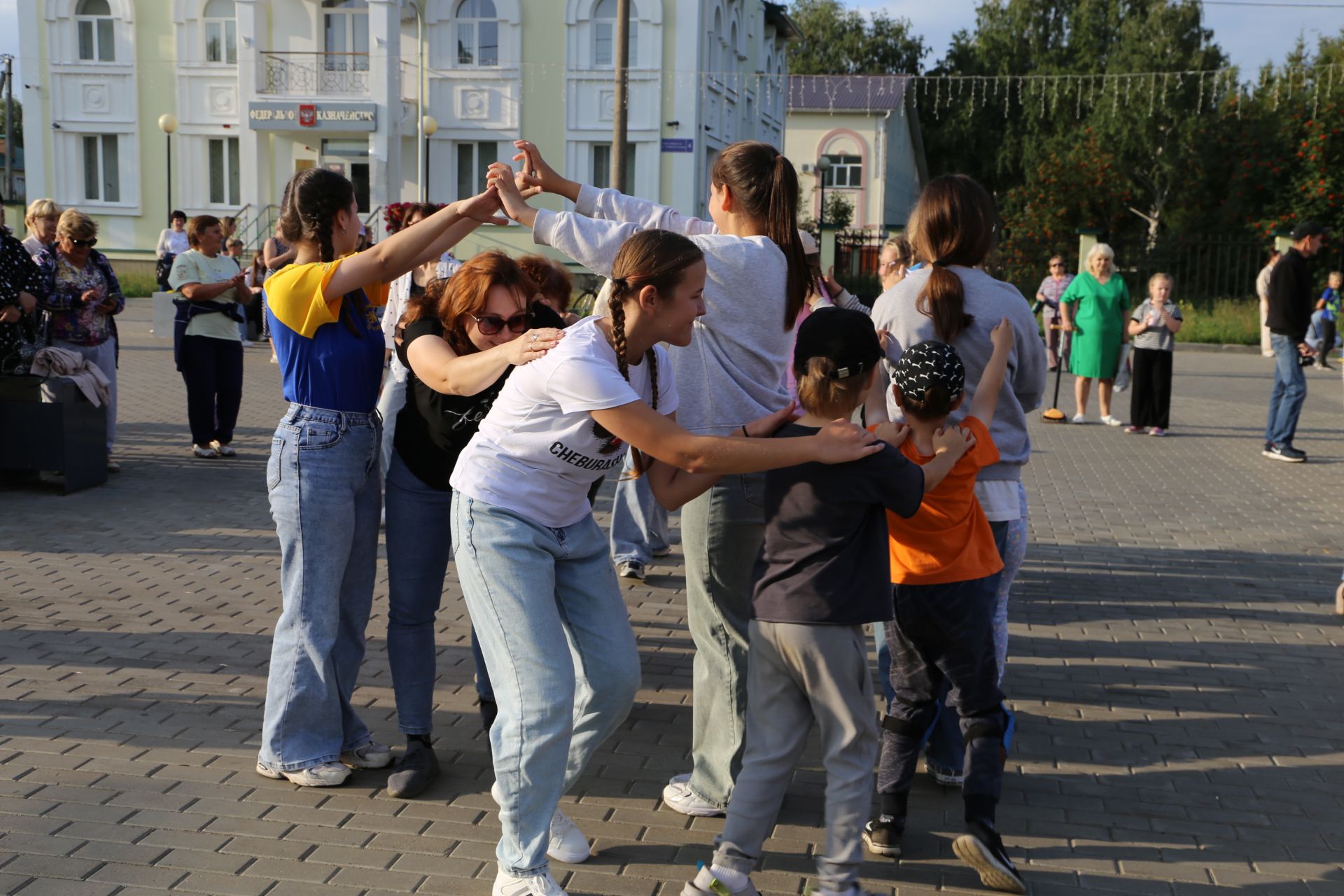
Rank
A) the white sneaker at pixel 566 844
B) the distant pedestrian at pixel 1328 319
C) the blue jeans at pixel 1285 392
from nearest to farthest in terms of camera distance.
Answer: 1. the white sneaker at pixel 566 844
2. the blue jeans at pixel 1285 392
3. the distant pedestrian at pixel 1328 319

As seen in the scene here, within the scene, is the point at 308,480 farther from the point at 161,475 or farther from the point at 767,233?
the point at 161,475

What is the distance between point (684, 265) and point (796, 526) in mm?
717

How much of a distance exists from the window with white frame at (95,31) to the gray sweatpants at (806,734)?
3700 cm

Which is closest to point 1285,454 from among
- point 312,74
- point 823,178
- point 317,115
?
point 317,115

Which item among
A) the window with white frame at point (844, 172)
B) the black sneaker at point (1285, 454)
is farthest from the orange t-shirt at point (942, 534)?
the window with white frame at point (844, 172)

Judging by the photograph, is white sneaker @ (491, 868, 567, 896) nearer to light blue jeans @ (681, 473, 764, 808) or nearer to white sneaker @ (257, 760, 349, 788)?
light blue jeans @ (681, 473, 764, 808)

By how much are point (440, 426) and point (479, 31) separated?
32430mm

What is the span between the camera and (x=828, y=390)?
3.34 m

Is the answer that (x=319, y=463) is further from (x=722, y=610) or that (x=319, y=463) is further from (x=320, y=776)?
(x=722, y=610)

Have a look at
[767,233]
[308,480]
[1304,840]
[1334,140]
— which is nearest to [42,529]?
[308,480]

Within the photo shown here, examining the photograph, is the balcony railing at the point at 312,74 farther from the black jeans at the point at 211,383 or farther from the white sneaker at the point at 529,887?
the white sneaker at the point at 529,887

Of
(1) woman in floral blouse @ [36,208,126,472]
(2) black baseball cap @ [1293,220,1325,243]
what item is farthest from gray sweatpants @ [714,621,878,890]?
(2) black baseball cap @ [1293,220,1325,243]

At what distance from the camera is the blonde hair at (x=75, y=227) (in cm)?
914

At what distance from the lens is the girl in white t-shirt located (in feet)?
10.4
